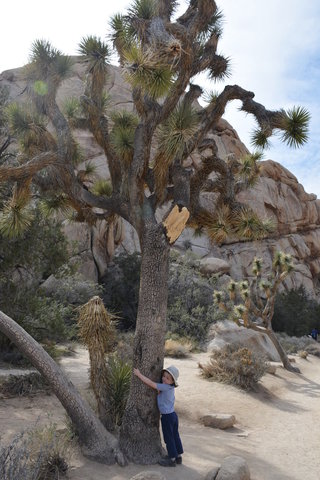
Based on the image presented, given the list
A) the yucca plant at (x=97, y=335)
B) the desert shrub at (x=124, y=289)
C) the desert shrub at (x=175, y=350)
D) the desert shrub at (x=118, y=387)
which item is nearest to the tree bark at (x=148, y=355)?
the yucca plant at (x=97, y=335)

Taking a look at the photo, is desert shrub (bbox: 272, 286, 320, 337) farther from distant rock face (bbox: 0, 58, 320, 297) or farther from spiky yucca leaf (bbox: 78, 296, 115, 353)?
spiky yucca leaf (bbox: 78, 296, 115, 353)

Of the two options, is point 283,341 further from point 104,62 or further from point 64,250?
point 104,62

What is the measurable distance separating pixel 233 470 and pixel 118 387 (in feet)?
7.50

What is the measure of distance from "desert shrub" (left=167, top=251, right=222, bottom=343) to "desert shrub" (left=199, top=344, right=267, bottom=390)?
21.1 ft

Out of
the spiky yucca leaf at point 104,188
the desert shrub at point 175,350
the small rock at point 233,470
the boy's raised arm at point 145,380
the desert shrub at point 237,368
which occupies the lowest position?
the small rock at point 233,470

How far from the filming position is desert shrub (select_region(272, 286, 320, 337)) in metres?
28.4

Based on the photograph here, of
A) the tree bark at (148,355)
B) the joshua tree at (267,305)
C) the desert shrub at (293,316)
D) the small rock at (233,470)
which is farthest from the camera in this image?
the desert shrub at (293,316)

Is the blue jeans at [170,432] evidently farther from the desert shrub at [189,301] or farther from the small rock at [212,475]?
the desert shrub at [189,301]

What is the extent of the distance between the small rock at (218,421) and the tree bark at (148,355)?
9.10 ft

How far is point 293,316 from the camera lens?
28547mm

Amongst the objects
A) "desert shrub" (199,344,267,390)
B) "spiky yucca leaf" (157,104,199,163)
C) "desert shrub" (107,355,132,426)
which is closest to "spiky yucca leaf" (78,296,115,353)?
"desert shrub" (107,355,132,426)

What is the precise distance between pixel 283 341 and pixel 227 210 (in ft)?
56.9

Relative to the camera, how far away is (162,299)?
5.97 metres

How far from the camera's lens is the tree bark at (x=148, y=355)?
5.72 m
